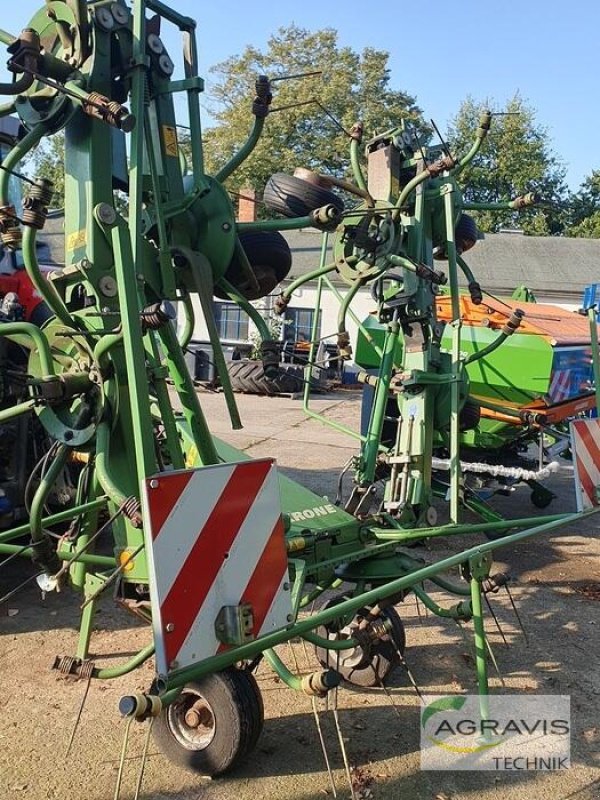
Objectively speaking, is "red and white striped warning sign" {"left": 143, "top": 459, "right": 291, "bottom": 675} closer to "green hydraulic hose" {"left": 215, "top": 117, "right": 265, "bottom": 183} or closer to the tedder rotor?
the tedder rotor

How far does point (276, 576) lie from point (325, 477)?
5286mm

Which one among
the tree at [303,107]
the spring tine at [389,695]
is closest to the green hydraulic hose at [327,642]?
the spring tine at [389,695]

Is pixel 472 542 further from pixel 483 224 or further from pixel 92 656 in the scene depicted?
pixel 483 224

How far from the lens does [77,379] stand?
2814mm

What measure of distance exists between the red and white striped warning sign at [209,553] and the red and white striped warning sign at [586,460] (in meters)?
2.06

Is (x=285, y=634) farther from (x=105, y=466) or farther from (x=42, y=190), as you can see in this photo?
(x=42, y=190)

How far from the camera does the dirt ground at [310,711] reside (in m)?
2.66

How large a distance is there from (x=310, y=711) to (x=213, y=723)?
0.59m

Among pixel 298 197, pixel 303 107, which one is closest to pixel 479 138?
pixel 298 197

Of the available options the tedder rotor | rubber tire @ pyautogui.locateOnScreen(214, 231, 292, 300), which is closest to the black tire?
the tedder rotor

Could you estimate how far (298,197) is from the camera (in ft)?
10.6

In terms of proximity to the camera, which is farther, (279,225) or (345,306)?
(345,306)

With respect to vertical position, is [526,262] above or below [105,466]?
above

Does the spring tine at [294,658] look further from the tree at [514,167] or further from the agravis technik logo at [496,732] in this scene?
the tree at [514,167]
